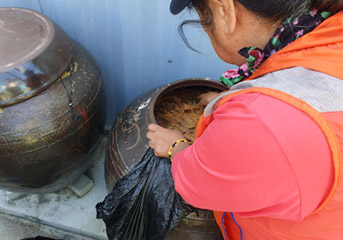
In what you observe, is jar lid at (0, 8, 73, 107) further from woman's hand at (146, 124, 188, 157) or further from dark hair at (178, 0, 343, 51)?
dark hair at (178, 0, 343, 51)

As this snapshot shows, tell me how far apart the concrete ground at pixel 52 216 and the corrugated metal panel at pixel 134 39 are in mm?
929

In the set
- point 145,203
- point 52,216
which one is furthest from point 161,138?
point 52,216

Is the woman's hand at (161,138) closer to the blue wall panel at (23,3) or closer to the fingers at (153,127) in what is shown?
the fingers at (153,127)

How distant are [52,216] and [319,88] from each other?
206 centimetres

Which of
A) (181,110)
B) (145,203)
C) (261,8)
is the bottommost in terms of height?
(145,203)

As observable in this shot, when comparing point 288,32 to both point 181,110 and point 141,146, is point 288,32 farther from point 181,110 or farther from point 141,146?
point 181,110

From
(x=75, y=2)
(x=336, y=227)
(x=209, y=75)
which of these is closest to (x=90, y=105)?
(x=75, y=2)

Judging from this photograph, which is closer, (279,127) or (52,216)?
(279,127)

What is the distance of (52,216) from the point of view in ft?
7.24

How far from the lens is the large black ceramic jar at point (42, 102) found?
4.90 feet

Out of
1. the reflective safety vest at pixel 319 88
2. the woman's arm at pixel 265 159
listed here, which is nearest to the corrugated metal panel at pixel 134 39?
the reflective safety vest at pixel 319 88

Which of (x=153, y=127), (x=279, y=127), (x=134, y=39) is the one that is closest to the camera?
(x=279, y=127)

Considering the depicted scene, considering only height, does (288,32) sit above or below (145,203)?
above

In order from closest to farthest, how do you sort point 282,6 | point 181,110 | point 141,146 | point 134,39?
point 282,6 → point 141,146 → point 181,110 → point 134,39
